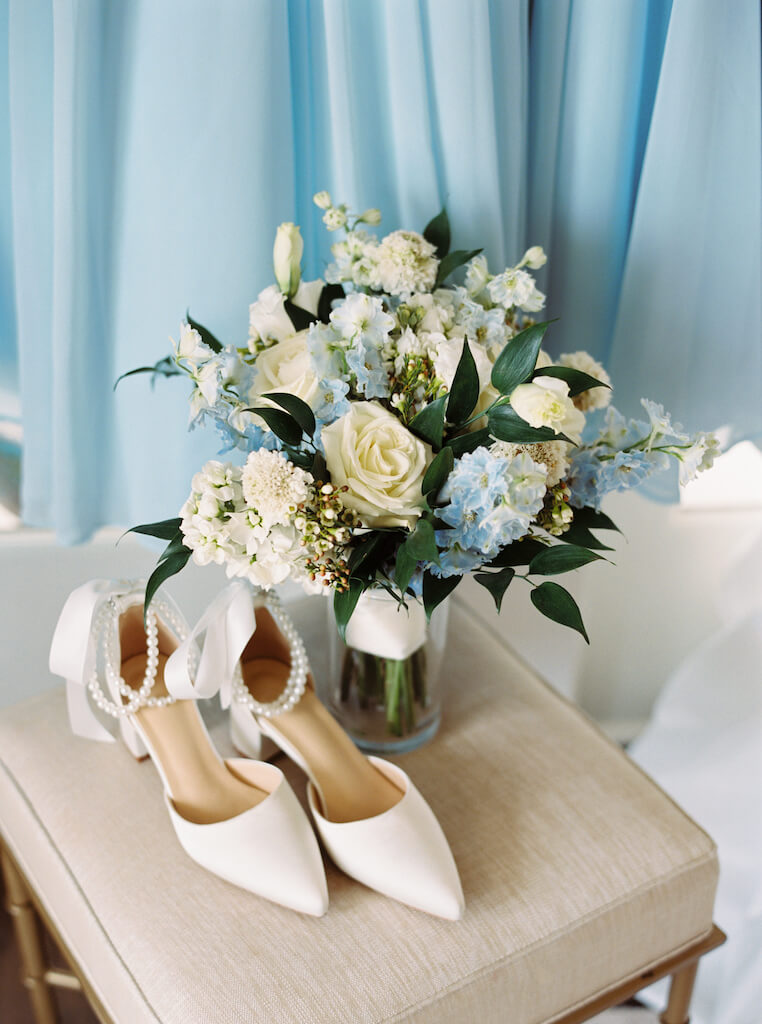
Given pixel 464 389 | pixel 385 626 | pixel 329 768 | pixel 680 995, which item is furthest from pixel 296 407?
pixel 680 995

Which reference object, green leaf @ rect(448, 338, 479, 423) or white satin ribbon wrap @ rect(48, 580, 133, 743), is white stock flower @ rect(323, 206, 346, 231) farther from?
white satin ribbon wrap @ rect(48, 580, 133, 743)

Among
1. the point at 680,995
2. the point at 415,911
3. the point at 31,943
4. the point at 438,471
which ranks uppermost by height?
the point at 438,471

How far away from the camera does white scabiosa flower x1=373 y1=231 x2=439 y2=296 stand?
72 cm

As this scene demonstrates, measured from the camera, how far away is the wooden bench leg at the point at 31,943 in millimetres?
916

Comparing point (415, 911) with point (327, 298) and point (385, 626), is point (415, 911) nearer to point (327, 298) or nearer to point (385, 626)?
point (385, 626)

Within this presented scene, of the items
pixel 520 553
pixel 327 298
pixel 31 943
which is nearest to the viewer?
pixel 520 553

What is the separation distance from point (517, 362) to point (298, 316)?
0.72 feet

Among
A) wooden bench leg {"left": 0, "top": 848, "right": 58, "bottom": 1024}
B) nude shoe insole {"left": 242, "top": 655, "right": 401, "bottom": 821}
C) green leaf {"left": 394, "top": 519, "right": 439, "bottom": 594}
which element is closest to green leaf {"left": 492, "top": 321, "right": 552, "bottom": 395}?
green leaf {"left": 394, "top": 519, "right": 439, "bottom": 594}

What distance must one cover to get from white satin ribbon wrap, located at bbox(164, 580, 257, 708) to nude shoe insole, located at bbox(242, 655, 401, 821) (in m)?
0.07

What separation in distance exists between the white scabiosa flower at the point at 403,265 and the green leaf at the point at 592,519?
22 cm

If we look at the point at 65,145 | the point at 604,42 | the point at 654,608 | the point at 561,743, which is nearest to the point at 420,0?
the point at 604,42

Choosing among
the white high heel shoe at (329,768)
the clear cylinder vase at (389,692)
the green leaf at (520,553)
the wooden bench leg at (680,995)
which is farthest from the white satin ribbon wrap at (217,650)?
the wooden bench leg at (680,995)

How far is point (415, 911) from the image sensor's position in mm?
697

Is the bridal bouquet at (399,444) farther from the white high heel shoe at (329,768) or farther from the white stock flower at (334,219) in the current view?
the white high heel shoe at (329,768)
